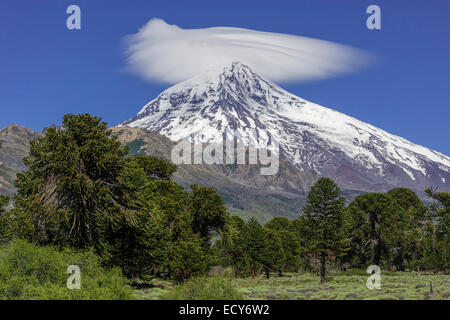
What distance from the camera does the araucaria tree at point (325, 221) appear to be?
202 feet

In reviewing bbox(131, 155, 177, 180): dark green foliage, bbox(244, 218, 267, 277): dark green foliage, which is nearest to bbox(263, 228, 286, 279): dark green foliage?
bbox(244, 218, 267, 277): dark green foliage

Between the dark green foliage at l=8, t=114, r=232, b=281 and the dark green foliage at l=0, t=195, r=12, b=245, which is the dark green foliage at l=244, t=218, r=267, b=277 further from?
the dark green foliage at l=0, t=195, r=12, b=245

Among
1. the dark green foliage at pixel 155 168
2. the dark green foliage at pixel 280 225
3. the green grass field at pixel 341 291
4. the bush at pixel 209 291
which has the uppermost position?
the dark green foliage at pixel 155 168

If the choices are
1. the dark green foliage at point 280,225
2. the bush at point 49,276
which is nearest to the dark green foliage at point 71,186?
the bush at point 49,276

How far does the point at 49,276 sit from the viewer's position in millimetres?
30109

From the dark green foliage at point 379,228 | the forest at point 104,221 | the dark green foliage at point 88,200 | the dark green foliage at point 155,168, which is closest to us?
the forest at point 104,221

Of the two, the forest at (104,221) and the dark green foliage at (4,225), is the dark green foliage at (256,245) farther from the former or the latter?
the dark green foliage at (4,225)

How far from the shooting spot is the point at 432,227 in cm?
5788

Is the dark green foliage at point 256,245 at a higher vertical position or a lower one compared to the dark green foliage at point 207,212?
lower

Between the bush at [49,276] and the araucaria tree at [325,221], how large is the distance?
36.5m

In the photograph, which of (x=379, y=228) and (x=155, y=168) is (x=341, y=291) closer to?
(x=155, y=168)

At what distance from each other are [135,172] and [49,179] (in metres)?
7.87

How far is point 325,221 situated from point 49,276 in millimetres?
41433
